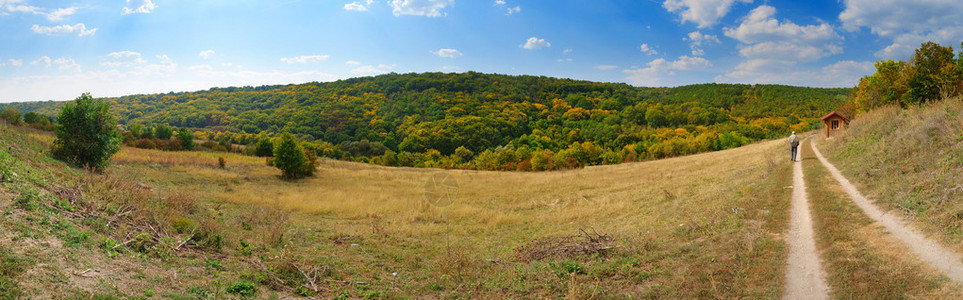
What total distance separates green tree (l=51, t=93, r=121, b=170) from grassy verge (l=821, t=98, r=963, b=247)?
100 feet

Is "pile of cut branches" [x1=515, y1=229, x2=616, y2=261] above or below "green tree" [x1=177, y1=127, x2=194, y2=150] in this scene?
below

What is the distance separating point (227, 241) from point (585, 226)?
37.7 ft

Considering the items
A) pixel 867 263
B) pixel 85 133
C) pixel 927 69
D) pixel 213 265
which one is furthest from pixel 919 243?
pixel 85 133

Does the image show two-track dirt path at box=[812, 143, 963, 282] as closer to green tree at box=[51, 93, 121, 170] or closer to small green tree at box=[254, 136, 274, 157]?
green tree at box=[51, 93, 121, 170]

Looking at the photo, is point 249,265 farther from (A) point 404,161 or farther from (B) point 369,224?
(A) point 404,161

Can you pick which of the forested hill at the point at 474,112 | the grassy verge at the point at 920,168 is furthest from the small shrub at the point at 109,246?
the forested hill at the point at 474,112

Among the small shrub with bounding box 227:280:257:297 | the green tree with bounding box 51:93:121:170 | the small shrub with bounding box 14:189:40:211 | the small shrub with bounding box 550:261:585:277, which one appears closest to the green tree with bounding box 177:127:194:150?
the green tree with bounding box 51:93:121:170

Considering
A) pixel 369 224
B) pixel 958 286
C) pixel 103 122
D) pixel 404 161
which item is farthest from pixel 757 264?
pixel 404 161

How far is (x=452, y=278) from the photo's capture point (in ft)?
27.6

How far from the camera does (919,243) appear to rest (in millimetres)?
6449

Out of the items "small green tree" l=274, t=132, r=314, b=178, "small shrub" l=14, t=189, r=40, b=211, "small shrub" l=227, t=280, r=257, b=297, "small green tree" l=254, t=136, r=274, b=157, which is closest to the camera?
"small shrub" l=227, t=280, r=257, b=297

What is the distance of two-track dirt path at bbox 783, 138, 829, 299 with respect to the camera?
18.7ft

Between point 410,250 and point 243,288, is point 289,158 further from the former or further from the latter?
point 243,288

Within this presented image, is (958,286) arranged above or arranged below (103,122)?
below
